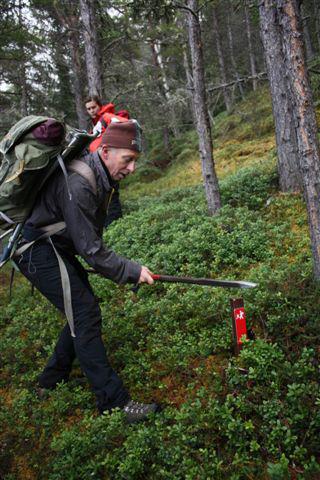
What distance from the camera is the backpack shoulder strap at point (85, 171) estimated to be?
11.5ft

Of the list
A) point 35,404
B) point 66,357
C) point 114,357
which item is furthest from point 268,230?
point 35,404

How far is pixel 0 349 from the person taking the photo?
559 cm

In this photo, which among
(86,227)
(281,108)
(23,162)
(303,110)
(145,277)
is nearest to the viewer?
(23,162)

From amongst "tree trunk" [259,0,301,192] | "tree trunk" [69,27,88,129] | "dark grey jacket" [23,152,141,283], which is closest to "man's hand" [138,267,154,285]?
"dark grey jacket" [23,152,141,283]

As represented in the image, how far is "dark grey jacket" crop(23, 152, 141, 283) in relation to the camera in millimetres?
3438

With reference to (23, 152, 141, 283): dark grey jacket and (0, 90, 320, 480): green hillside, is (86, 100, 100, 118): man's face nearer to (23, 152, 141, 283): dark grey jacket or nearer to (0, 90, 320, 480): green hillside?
(0, 90, 320, 480): green hillside

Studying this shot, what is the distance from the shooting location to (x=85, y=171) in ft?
11.6

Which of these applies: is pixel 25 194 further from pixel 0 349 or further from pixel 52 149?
pixel 0 349

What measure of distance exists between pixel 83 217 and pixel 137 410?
79.2 inches

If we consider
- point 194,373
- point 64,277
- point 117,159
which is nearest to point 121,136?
point 117,159

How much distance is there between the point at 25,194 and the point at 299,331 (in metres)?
3.17

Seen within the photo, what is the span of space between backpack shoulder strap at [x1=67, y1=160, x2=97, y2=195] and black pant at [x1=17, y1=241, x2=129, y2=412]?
875 mm

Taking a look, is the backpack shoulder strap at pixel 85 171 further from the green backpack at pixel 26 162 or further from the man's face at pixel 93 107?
the man's face at pixel 93 107

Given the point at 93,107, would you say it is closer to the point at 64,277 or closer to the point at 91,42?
the point at 91,42
